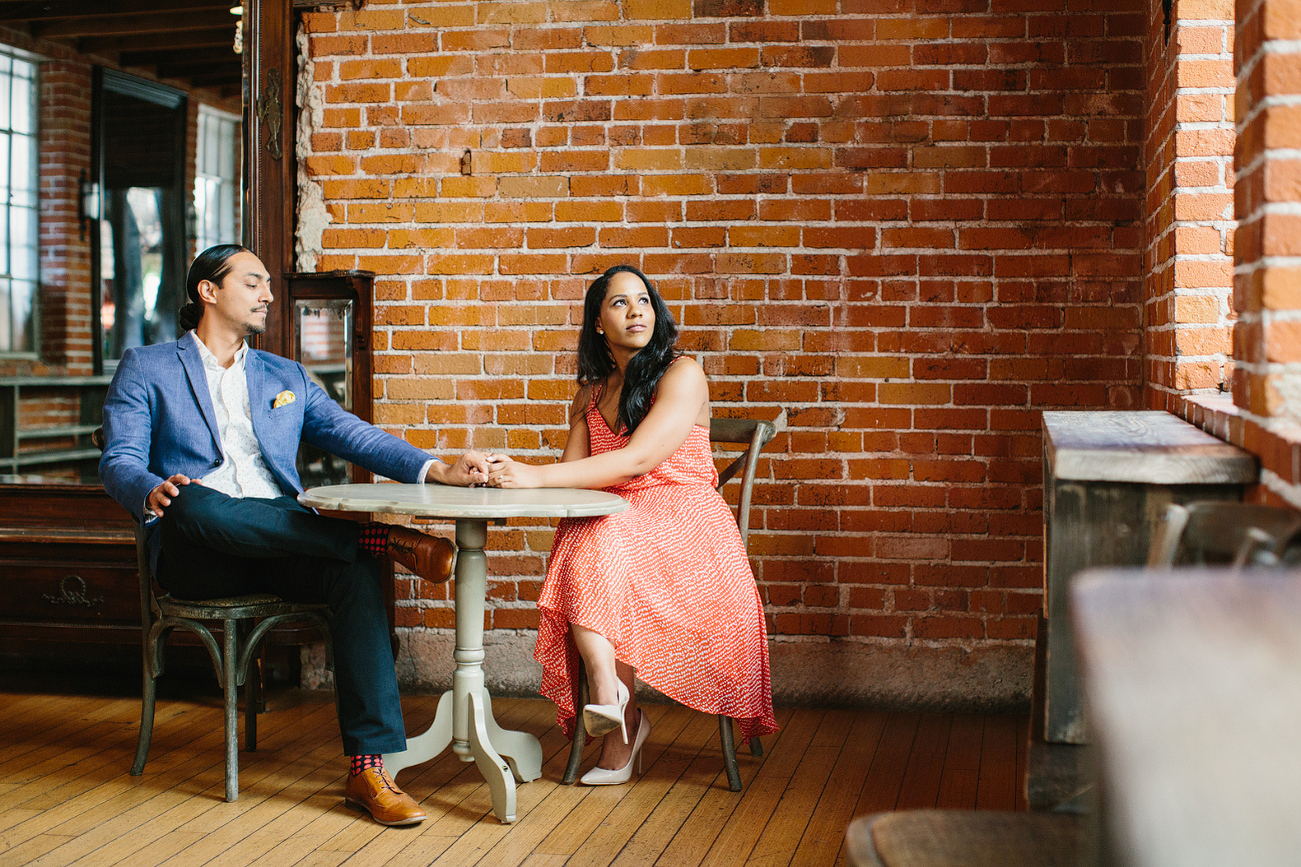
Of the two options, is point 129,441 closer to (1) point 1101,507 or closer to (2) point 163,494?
(2) point 163,494

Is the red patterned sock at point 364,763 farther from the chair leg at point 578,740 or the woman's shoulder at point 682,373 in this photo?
the woman's shoulder at point 682,373

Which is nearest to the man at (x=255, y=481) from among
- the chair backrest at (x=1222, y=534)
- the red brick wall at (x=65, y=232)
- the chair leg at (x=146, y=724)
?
A: the chair leg at (x=146, y=724)

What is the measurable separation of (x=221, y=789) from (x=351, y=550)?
0.71 m

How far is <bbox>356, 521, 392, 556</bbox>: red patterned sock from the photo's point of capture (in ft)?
8.31

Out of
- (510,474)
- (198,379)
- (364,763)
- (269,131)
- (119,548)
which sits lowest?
(364,763)

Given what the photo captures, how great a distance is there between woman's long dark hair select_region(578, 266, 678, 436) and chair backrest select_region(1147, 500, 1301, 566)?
62.1 inches

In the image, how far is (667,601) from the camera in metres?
2.55

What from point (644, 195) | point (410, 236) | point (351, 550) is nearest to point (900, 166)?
point (644, 195)

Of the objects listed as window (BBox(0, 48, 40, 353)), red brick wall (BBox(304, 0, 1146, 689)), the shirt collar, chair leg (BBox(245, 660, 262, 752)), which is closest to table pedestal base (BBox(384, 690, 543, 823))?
chair leg (BBox(245, 660, 262, 752))

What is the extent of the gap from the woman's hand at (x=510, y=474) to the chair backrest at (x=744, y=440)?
57 centimetres

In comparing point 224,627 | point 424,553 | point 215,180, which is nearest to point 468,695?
point 424,553

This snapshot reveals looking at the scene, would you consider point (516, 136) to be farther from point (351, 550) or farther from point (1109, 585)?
point (1109, 585)

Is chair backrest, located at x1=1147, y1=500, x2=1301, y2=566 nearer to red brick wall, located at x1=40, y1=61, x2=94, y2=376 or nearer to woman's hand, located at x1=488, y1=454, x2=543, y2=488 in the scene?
woman's hand, located at x1=488, y1=454, x2=543, y2=488

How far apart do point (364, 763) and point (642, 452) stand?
1.01 meters
